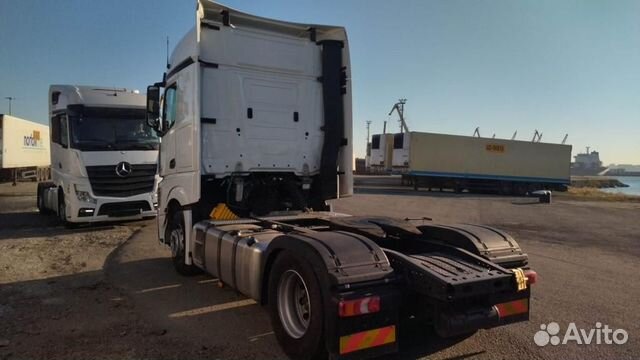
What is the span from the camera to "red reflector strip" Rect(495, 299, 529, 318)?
403 cm

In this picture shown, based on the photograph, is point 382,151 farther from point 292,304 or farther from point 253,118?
point 292,304

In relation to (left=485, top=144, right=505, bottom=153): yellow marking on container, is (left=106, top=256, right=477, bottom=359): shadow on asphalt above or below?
below

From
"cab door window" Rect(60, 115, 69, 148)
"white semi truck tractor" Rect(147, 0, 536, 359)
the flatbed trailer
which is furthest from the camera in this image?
the flatbed trailer

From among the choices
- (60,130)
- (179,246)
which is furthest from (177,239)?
(60,130)

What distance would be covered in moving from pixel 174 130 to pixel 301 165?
2.03m

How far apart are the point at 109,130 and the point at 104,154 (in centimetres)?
65

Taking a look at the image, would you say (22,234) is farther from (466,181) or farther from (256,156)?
(466,181)

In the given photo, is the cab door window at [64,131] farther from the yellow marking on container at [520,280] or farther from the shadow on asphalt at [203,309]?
the yellow marking on container at [520,280]

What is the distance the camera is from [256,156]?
23.4 ft

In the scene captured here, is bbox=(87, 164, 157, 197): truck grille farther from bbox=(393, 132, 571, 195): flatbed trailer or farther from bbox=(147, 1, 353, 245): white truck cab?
bbox=(393, 132, 571, 195): flatbed trailer

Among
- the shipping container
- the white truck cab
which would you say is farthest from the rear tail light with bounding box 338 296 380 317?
the shipping container

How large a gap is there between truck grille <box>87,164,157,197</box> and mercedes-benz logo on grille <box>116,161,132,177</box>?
7cm

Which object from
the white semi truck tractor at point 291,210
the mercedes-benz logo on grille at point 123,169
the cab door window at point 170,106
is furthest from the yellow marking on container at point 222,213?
the mercedes-benz logo on grille at point 123,169

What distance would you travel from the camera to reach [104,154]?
11.6m
